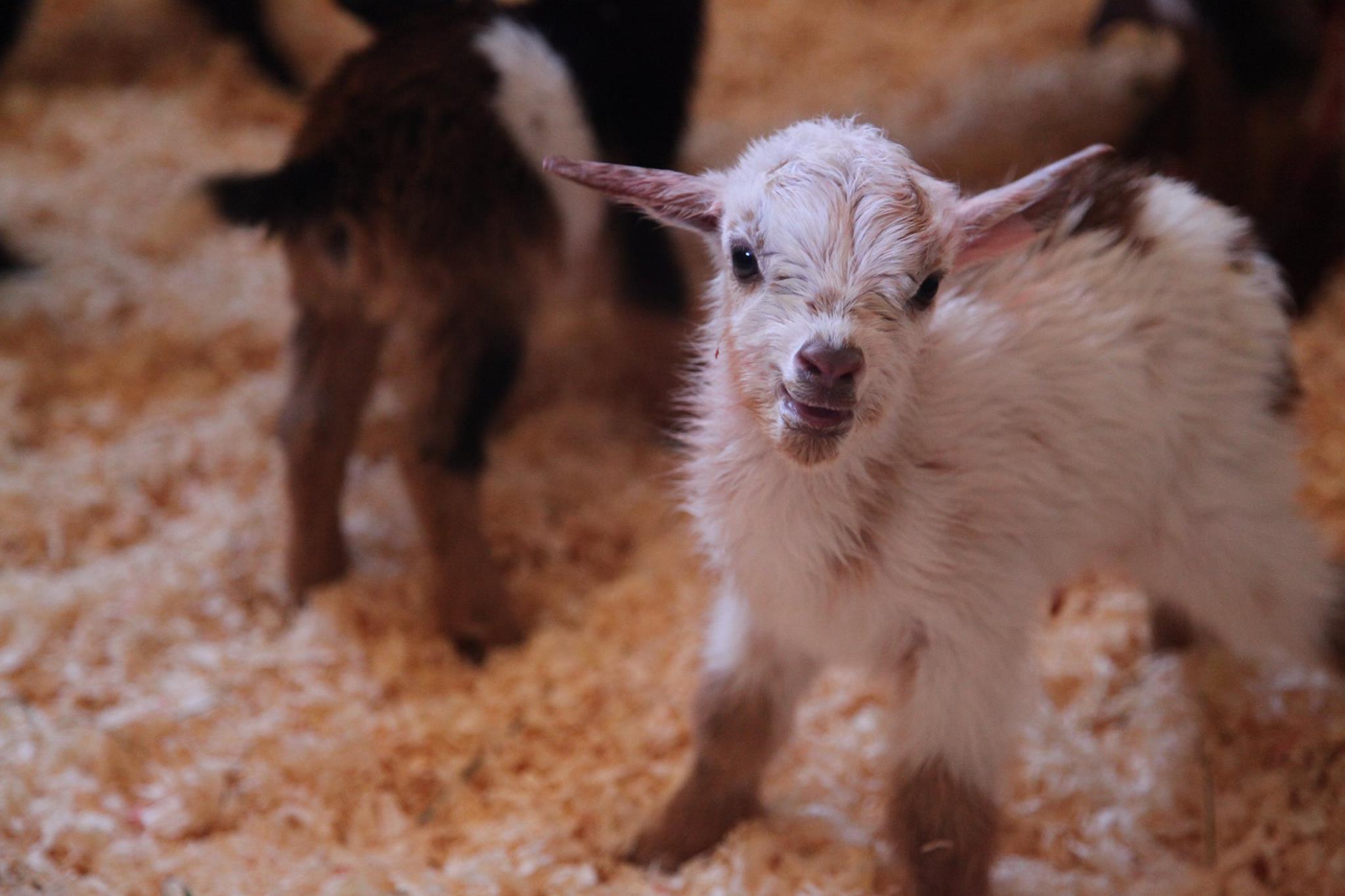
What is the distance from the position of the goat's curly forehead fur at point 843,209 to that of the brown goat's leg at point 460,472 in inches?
39.3

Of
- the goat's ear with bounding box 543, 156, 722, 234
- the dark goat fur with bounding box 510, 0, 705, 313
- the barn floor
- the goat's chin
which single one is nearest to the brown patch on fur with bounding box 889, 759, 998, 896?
the barn floor

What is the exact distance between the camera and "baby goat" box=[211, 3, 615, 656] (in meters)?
2.36

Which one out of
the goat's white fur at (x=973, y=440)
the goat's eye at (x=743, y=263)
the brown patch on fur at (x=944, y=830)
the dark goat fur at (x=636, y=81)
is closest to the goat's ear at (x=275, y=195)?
the dark goat fur at (x=636, y=81)

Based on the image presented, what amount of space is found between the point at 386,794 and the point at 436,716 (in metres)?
0.22

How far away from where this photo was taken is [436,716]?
2418mm

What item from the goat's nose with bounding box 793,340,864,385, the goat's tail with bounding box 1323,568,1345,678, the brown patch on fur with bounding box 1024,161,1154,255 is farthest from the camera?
the goat's tail with bounding box 1323,568,1345,678

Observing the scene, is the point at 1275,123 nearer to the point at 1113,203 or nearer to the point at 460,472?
the point at 1113,203

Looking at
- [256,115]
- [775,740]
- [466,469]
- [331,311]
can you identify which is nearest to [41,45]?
[256,115]

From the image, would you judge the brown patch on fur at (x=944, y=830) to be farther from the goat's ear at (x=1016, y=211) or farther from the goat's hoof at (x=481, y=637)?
the goat's hoof at (x=481, y=637)

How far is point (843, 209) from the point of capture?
1525 mm

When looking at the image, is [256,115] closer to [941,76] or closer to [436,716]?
[941,76]

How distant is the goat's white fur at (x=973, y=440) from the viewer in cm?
156

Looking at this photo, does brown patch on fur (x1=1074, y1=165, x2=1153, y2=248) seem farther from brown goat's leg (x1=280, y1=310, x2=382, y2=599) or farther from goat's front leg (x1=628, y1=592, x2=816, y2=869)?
brown goat's leg (x1=280, y1=310, x2=382, y2=599)

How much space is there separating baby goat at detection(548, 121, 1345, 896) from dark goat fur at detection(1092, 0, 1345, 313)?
1.39 meters
